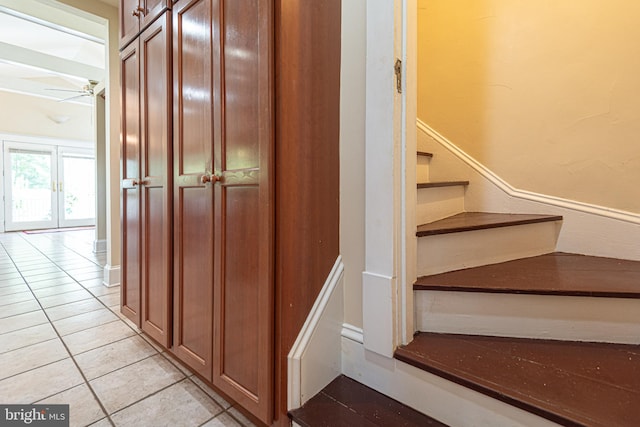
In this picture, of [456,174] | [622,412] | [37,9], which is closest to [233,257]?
[622,412]

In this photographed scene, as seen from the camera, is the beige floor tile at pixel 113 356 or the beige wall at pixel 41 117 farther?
the beige wall at pixel 41 117

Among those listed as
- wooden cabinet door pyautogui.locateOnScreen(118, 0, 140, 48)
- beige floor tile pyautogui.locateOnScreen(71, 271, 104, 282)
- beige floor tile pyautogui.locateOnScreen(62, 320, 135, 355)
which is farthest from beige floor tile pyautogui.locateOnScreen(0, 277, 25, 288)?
wooden cabinet door pyautogui.locateOnScreen(118, 0, 140, 48)

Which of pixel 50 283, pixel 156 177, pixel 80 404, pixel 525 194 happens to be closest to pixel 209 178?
pixel 156 177

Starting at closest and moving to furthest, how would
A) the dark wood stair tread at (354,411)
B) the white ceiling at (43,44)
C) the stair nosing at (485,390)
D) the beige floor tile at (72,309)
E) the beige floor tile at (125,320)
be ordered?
the stair nosing at (485,390) < the dark wood stair tread at (354,411) < the beige floor tile at (125,320) < the beige floor tile at (72,309) < the white ceiling at (43,44)

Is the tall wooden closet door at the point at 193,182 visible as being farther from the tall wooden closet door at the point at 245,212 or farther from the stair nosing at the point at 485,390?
the stair nosing at the point at 485,390

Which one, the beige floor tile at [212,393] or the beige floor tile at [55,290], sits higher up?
Result: the beige floor tile at [55,290]

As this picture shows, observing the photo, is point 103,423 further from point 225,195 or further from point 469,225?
point 469,225

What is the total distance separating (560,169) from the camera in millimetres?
1508

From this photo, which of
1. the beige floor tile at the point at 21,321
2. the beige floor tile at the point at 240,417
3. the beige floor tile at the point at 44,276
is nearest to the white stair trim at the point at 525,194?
the beige floor tile at the point at 240,417

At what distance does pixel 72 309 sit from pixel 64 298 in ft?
1.13

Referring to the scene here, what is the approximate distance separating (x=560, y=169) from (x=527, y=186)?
160mm

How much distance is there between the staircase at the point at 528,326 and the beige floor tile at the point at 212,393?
0.75 meters

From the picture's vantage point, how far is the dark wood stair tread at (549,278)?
3.11ft

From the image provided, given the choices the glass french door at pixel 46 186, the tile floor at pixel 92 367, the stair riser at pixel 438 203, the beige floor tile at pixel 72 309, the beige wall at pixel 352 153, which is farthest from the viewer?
the glass french door at pixel 46 186
